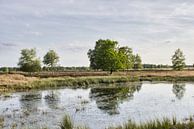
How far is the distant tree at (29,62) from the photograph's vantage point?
93.3m

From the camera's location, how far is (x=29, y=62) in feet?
309

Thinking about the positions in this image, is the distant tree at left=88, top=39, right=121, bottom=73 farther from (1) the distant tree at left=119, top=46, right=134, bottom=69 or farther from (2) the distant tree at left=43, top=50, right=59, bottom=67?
(2) the distant tree at left=43, top=50, right=59, bottom=67

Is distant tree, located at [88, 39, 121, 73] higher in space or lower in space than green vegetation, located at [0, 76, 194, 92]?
higher

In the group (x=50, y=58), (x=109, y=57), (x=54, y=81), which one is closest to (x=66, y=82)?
(x=54, y=81)

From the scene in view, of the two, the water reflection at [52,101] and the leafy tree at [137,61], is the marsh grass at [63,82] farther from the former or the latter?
the leafy tree at [137,61]

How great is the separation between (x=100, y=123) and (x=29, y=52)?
247 feet

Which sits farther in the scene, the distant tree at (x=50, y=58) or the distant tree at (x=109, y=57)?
the distant tree at (x=50, y=58)

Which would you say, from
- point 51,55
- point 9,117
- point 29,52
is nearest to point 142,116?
point 9,117

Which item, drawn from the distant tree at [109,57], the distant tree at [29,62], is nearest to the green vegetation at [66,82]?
the distant tree at [109,57]

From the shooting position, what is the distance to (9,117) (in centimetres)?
2639

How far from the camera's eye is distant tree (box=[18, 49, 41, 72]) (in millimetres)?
93312

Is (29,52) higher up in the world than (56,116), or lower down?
higher up

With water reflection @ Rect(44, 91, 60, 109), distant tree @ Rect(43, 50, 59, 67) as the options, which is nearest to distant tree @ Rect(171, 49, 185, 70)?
distant tree @ Rect(43, 50, 59, 67)

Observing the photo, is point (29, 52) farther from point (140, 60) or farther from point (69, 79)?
point (140, 60)
